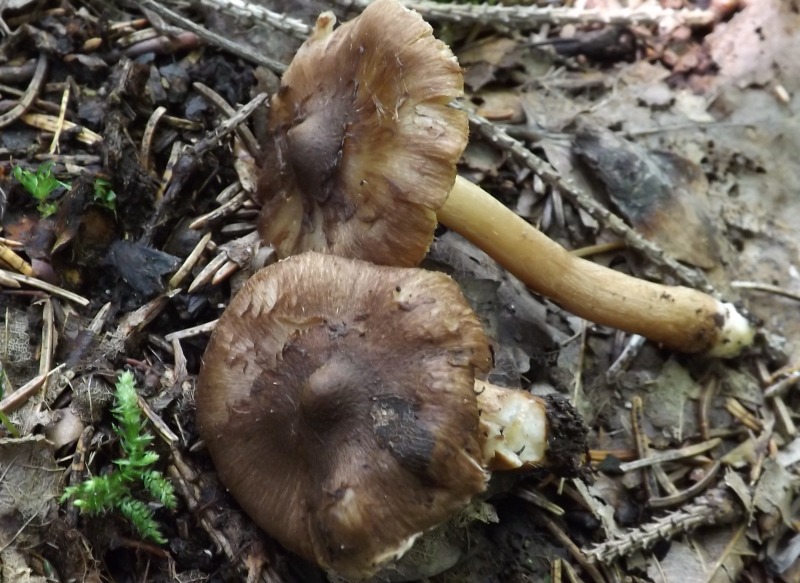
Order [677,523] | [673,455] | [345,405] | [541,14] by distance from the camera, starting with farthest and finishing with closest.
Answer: [541,14]
[673,455]
[677,523]
[345,405]

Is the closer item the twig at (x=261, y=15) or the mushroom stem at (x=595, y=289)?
the mushroom stem at (x=595, y=289)

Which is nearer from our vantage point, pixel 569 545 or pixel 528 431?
pixel 528 431

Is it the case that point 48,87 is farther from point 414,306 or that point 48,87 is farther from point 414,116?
point 414,306

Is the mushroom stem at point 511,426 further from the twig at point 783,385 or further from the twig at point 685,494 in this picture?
the twig at point 783,385

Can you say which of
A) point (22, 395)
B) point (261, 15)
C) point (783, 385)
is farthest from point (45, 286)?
point (783, 385)

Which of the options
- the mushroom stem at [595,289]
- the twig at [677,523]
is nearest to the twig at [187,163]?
the mushroom stem at [595,289]

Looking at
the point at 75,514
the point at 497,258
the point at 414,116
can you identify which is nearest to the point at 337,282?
the point at 414,116

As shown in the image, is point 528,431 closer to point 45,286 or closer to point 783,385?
point 783,385

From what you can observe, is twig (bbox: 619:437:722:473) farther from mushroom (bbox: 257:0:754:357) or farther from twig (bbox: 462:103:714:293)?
twig (bbox: 462:103:714:293)
